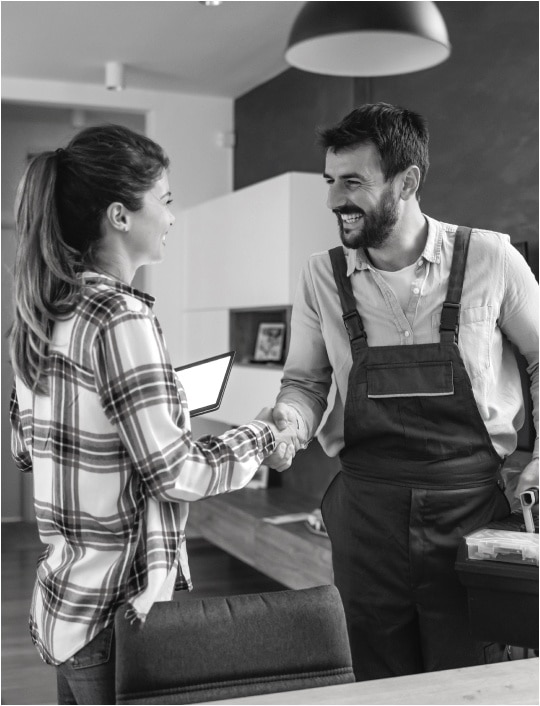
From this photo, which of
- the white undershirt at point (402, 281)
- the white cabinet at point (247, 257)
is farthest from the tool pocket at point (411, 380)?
the white cabinet at point (247, 257)

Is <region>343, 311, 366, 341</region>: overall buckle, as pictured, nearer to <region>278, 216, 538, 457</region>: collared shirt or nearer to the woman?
<region>278, 216, 538, 457</region>: collared shirt

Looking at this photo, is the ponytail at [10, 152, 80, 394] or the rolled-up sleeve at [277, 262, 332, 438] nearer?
the ponytail at [10, 152, 80, 394]

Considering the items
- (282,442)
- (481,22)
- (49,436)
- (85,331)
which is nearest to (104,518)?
(49,436)

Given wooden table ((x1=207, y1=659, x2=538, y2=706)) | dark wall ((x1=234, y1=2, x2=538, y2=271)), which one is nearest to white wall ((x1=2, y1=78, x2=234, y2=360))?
dark wall ((x1=234, y1=2, x2=538, y2=271))

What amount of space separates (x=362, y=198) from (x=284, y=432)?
1.87 feet

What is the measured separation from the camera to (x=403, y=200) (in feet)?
6.61

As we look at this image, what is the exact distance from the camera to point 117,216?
1357 mm

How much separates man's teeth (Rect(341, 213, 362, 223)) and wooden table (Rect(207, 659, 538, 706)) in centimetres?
104

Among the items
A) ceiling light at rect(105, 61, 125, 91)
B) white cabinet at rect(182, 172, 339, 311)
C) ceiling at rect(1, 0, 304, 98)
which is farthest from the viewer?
ceiling light at rect(105, 61, 125, 91)

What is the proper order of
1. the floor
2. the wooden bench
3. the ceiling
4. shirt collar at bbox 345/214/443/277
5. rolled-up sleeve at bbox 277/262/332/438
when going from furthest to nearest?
1. the ceiling
2. the wooden bench
3. the floor
4. rolled-up sleeve at bbox 277/262/332/438
5. shirt collar at bbox 345/214/443/277

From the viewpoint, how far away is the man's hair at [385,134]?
1.96m

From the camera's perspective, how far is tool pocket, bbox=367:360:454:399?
1.83m

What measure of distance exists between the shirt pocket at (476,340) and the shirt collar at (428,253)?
0.51 feet

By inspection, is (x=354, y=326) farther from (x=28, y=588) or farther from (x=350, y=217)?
(x=28, y=588)
